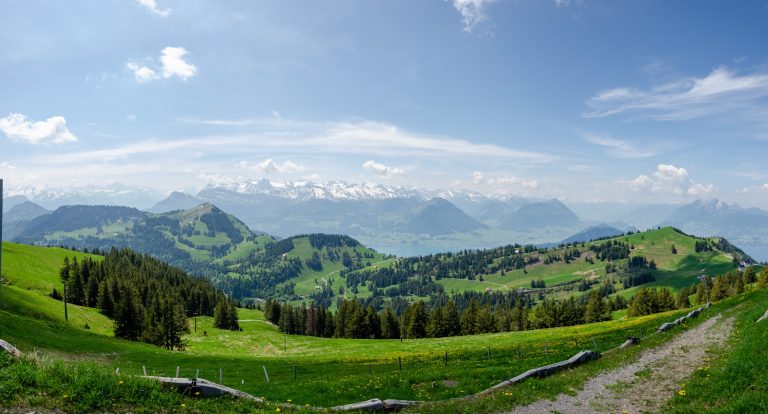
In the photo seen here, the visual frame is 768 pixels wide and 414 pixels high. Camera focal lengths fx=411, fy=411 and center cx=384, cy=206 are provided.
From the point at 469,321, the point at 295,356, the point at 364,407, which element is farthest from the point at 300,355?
the point at 364,407

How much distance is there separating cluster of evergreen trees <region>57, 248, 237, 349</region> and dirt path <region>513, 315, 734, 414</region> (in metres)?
95.7

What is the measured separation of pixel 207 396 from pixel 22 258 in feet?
640

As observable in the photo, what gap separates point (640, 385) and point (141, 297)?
13887 centimetres

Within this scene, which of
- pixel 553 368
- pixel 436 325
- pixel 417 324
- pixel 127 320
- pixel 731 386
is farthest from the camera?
pixel 417 324

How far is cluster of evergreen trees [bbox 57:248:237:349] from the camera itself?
96688 millimetres

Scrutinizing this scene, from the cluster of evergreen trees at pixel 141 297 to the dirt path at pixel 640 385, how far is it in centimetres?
9571

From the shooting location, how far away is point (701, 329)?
142 feet

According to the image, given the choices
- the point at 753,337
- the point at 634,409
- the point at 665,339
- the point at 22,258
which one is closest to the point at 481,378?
the point at 634,409

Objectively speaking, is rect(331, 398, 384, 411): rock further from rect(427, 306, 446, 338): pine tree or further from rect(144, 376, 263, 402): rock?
rect(427, 306, 446, 338): pine tree

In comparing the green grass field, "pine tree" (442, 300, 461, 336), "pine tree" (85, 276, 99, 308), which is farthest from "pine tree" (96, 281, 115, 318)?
"pine tree" (442, 300, 461, 336)

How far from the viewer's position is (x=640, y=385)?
24.6 m

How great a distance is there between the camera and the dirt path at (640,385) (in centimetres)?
2106

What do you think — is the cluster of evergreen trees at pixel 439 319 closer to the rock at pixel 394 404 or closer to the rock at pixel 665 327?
the rock at pixel 665 327

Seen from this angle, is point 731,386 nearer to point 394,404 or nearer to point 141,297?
point 394,404
